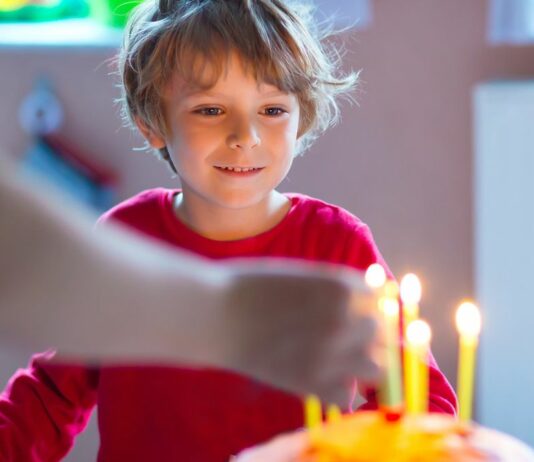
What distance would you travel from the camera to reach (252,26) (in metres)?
1.38

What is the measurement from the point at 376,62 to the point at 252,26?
120cm

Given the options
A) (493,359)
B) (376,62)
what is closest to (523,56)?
(376,62)

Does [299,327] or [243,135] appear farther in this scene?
[243,135]

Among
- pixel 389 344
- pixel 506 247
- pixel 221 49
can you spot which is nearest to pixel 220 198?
pixel 221 49

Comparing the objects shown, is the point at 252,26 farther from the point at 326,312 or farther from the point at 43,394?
the point at 326,312

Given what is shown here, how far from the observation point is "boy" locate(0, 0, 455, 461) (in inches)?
53.8

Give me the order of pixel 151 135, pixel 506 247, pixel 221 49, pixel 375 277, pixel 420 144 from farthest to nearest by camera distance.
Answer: pixel 420 144, pixel 506 247, pixel 151 135, pixel 221 49, pixel 375 277

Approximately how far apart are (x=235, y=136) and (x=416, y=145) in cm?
127

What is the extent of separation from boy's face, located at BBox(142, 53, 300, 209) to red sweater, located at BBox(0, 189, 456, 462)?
74mm

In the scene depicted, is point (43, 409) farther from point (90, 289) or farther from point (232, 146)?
point (90, 289)

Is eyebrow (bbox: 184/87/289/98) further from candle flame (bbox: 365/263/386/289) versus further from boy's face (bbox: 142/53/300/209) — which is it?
candle flame (bbox: 365/263/386/289)

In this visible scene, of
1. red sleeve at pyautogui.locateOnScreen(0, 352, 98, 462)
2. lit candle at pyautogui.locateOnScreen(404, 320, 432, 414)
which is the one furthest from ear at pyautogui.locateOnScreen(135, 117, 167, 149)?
lit candle at pyautogui.locateOnScreen(404, 320, 432, 414)

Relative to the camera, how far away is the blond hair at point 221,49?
1374 millimetres

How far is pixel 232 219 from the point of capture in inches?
57.4
